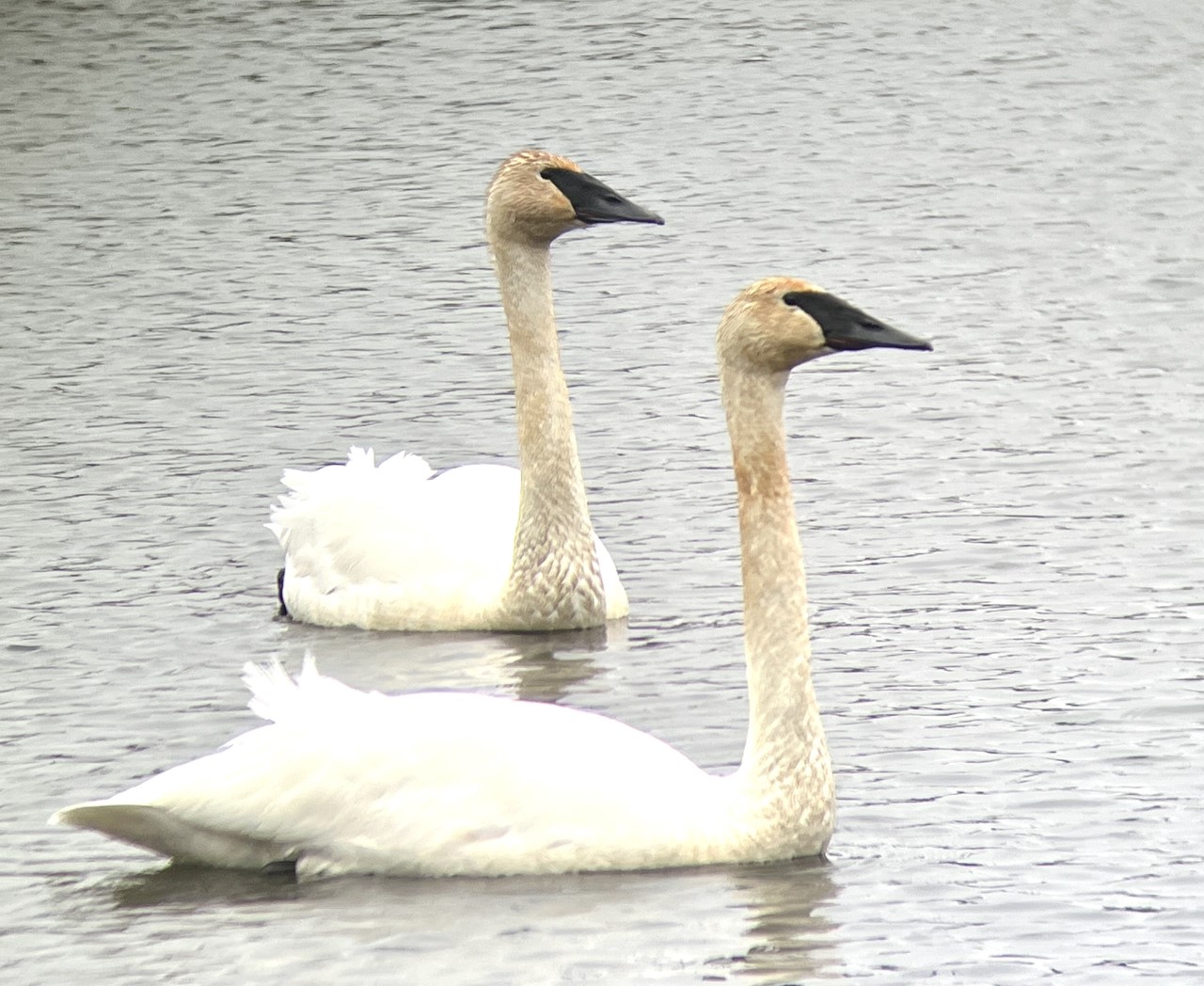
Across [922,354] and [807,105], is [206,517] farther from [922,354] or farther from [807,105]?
[807,105]

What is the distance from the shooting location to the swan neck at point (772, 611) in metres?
8.60

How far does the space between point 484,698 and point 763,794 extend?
0.80 metres

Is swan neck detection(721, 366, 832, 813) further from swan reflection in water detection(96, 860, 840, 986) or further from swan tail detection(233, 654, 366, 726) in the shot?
swan tail detection(233, 654, 366, 726)

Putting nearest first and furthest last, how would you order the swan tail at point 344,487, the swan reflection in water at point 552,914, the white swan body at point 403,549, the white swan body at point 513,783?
the swan reflection in water at point 552,914 → the white swan body at point 513,783 → the white swan body at point 403,549 → the swan tail at point 344,487

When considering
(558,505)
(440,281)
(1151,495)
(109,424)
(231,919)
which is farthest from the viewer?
(440,281)

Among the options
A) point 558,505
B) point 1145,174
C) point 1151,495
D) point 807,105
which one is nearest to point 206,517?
point 558,505

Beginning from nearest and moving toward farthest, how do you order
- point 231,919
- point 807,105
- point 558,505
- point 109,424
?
point 231,919 < point 558,505 < point 109,424 < point 807,105

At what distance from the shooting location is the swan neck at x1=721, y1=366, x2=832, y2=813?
8.60 metres

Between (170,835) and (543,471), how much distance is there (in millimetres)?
3429

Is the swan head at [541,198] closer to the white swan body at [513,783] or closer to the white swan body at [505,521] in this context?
the white swan body at [505,521]

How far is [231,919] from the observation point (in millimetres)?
8414

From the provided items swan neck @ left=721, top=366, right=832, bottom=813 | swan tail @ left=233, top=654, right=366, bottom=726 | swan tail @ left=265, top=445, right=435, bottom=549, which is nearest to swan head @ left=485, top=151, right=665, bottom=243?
swan tail @ left=265, top=445, right=435, bottom=549

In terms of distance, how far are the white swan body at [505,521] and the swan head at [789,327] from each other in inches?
113

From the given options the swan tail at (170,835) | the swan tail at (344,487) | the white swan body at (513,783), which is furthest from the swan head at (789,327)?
the swan tail at (344,487)
